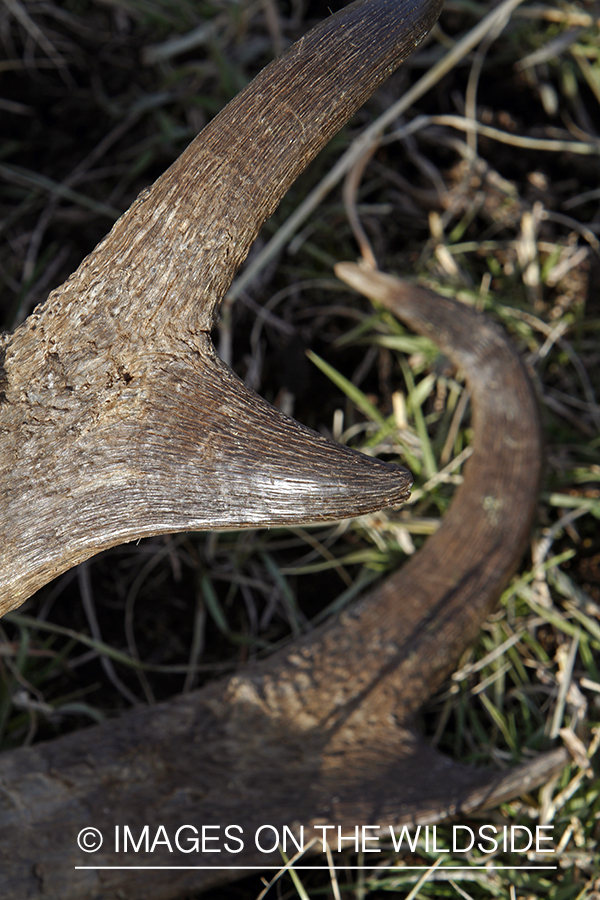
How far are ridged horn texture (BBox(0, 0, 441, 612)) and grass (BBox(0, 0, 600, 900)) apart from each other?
1.04 metres

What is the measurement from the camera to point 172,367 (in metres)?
1.08

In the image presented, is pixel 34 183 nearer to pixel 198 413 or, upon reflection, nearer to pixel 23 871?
pixel 198 413

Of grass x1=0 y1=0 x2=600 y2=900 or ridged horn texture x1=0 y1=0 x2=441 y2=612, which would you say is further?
grass x1=0 y1=0 x2=600 y2=900

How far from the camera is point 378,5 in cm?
114

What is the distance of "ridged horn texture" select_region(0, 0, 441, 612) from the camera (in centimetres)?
104

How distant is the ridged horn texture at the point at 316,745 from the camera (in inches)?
59.5

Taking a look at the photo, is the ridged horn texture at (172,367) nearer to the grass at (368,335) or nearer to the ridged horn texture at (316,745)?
the ridged horn texture at (316,745)

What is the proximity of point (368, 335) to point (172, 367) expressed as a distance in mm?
1474

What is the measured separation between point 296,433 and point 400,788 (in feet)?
3.44

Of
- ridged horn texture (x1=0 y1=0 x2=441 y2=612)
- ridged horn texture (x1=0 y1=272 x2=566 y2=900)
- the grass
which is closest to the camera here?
ridged horn texture (x1=0 y1=0 x2=441 y2=612)

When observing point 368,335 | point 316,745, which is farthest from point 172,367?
point 368,335

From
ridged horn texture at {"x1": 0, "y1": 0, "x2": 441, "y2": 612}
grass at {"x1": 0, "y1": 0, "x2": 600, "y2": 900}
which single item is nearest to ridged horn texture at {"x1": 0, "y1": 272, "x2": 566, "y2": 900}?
grass at {"x1": 0, "y1": 0, "x2": 600, "y2": 900}

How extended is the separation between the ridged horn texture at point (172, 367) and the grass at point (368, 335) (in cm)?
104

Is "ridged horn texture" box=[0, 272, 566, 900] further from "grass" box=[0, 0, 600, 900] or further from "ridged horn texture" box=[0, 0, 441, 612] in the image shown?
"ridged horn texture" box=[0, 0, 441, 612]
